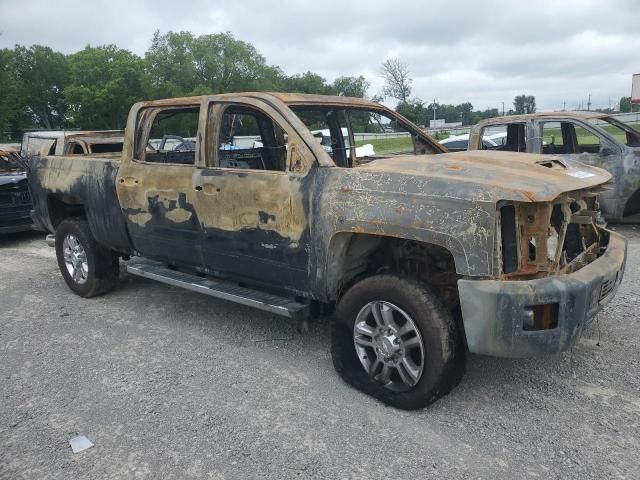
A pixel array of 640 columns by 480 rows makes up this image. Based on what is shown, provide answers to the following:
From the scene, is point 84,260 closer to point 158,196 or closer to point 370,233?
point 158,196

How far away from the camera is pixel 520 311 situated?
9.12 feet

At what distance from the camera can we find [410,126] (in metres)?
4.89

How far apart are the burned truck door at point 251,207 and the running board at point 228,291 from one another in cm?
13

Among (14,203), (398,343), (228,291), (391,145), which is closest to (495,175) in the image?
(398,343)

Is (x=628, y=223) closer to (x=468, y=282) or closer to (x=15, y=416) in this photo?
(x=468, y=282)

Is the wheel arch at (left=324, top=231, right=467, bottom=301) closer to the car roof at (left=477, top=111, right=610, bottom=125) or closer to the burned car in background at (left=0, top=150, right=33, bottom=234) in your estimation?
Result: the car roof at (left=477, top=111, right=610, bottom=125)

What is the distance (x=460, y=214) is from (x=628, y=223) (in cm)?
655

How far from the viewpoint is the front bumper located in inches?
109

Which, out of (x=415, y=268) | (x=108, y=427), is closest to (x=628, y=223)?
(x=415, y=268)

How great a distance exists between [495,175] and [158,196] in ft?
8.96

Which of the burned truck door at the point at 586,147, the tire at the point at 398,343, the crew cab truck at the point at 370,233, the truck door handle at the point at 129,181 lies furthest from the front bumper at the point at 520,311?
the burned truck door at the point at 586,147

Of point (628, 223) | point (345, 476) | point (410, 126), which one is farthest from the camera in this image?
point (628, 223)

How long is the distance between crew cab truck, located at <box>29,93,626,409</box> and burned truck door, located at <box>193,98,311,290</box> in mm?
12

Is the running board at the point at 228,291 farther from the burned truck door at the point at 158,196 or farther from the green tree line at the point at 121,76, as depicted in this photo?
the green tree line at the point at 121,76
